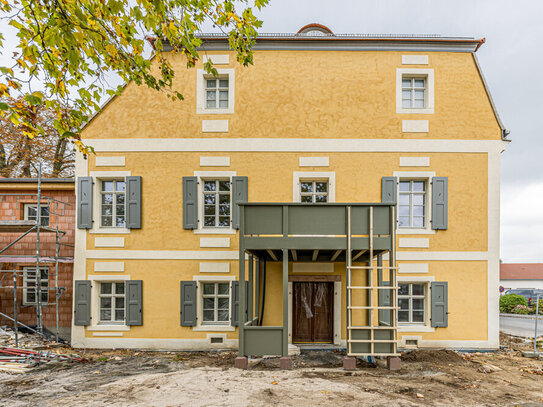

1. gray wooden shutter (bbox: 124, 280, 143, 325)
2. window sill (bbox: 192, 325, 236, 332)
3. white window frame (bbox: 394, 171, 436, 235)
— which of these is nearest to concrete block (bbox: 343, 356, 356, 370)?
window sill (bbox: 192, 325, 236, 332)

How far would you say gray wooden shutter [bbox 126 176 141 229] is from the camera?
9.02 meters

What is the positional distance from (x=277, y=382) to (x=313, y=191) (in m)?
4.82

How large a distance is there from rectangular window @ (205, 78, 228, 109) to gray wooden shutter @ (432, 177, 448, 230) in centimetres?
601

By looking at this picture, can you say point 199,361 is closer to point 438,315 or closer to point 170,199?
point 170,199

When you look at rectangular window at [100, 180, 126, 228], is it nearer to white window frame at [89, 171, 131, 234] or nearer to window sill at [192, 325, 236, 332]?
white window frame at [89, 171, 131, 234]

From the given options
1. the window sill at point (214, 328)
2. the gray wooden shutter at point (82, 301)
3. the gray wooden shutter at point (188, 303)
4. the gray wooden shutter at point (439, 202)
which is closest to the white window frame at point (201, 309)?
the window sill at point (214, 328)

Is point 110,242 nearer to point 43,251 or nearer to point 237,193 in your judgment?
point 43,251

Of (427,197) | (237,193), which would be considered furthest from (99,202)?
(427,197)

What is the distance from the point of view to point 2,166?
53.1 ft

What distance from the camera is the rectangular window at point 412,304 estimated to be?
8.99 m

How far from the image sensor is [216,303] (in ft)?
29.8

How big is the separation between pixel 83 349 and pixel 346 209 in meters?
7.54

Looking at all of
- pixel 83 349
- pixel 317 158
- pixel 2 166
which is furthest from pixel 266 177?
pixel 2 166

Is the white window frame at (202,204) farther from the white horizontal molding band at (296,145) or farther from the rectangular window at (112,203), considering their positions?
the rectangular window at (112,203)
